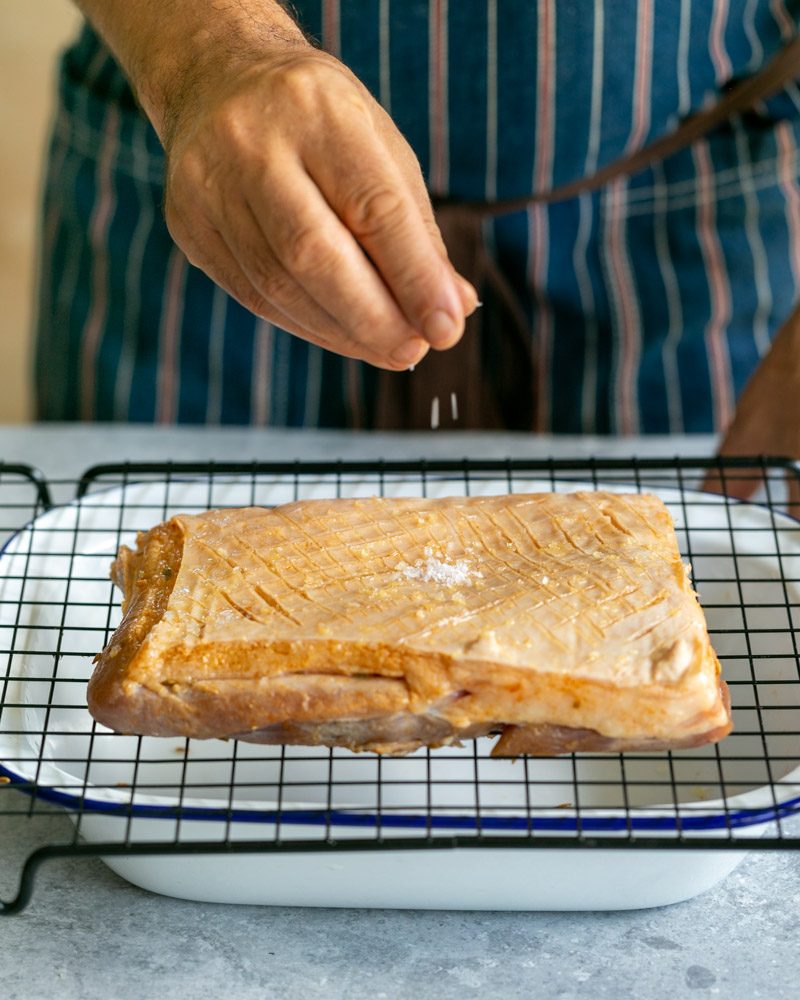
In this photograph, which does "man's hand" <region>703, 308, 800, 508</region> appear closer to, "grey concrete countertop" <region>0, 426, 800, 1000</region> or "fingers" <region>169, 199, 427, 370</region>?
"grey concrete countertop" <region>0, 426, 800, 1000</region>

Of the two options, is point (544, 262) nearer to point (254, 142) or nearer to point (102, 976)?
point (254, 142)

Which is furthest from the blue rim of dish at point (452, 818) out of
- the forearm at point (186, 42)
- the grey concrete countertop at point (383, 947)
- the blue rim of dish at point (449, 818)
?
the forearm at point (186, 42)

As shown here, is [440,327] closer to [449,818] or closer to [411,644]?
[411,644]

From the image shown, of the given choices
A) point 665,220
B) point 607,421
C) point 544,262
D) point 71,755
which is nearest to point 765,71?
point 665,220

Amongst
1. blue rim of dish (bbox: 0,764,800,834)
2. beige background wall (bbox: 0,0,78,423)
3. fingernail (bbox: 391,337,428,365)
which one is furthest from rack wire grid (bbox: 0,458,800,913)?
beige background wall (bbox: 0,0,78,423)

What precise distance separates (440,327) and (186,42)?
0.67 m

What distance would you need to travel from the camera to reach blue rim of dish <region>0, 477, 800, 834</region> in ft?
4.35

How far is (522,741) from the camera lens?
1445mm

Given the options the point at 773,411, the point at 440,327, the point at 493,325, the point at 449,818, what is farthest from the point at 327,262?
the point at 493,325

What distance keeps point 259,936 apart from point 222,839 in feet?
0.58

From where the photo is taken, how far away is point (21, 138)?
19.8 feet

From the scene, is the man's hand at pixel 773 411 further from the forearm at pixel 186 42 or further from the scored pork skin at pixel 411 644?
the forearm at pixel 186 42

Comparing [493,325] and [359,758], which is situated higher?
[359,758]

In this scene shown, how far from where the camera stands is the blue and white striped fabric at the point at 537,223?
235 cm
